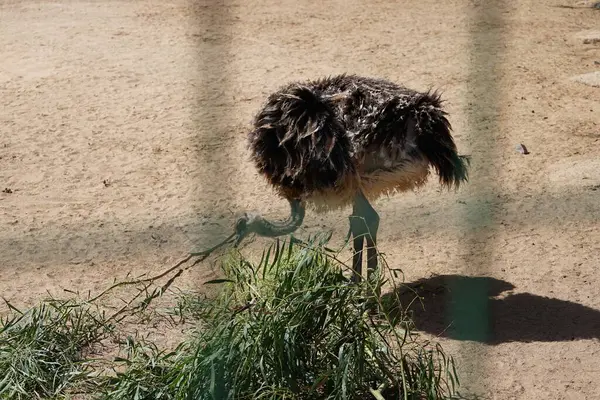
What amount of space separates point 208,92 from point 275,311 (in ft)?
13.4

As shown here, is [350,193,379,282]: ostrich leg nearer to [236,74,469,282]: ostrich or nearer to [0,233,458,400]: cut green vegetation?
[236,74,469,282]: ostrich

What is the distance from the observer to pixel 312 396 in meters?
3.47

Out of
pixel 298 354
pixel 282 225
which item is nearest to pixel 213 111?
pixel 282 225

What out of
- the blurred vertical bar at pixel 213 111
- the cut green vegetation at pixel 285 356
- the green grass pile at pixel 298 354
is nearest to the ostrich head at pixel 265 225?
the blurred vertical bar at pixel 213 111

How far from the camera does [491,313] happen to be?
4648 millimetres

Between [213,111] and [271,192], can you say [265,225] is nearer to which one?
[271,192]

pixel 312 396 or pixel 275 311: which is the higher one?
pixel 275 311

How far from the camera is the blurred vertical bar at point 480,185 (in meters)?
4.57

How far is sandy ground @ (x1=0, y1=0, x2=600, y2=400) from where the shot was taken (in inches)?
188

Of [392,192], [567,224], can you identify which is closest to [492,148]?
[567,224]

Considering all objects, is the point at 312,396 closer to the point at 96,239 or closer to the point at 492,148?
the point at 96,239

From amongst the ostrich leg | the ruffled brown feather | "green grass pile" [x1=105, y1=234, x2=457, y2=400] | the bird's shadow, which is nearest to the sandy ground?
the bird's shadow

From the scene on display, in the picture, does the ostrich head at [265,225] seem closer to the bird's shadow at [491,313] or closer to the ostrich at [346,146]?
the ostrich at [346,146]

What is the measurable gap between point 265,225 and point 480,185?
172cm
